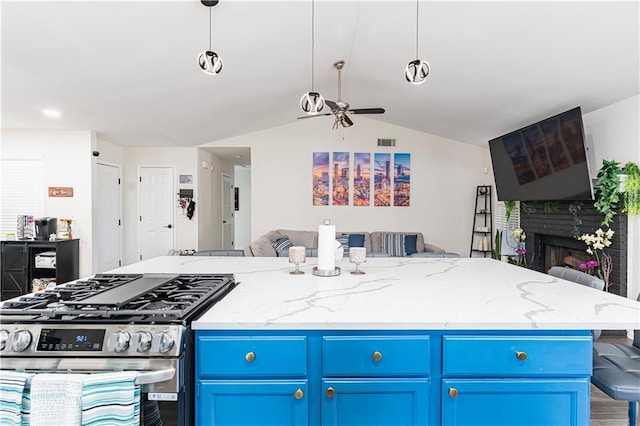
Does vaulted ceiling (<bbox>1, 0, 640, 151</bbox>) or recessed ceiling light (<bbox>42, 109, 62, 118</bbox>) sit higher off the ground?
vaulted ceiling (<bbox>1, 0, 640, 151</bbox>)

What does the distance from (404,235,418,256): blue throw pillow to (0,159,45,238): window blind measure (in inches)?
235

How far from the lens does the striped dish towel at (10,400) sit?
42.6 inches

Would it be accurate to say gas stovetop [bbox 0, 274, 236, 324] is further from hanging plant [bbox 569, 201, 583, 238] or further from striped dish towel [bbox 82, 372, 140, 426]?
hanging plant [bbox 569, 201, 583, 238]

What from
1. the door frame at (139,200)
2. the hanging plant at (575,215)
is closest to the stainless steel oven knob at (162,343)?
the hanging plant at (575,215)

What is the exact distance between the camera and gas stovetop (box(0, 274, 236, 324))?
1211mm

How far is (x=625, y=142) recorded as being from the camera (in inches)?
138

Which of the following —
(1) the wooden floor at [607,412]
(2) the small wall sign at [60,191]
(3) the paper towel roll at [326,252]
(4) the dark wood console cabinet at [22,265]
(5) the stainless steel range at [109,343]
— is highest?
(2) the small wall sign at [60,191]

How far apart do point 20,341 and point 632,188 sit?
4.63m

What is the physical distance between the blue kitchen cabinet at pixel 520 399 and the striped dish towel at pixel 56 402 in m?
1.25

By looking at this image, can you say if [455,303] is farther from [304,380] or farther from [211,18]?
[211,18]

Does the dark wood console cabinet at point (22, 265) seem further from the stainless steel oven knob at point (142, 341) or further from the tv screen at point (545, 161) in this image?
the tv screen at point (545, 161)

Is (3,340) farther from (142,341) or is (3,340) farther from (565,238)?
(565,238)

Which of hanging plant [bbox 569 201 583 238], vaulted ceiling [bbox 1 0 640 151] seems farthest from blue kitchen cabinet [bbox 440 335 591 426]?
hanging plant [bbox 569 201 583 238]

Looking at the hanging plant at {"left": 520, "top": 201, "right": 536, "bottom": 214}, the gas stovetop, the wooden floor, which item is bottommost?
the wooden floor
